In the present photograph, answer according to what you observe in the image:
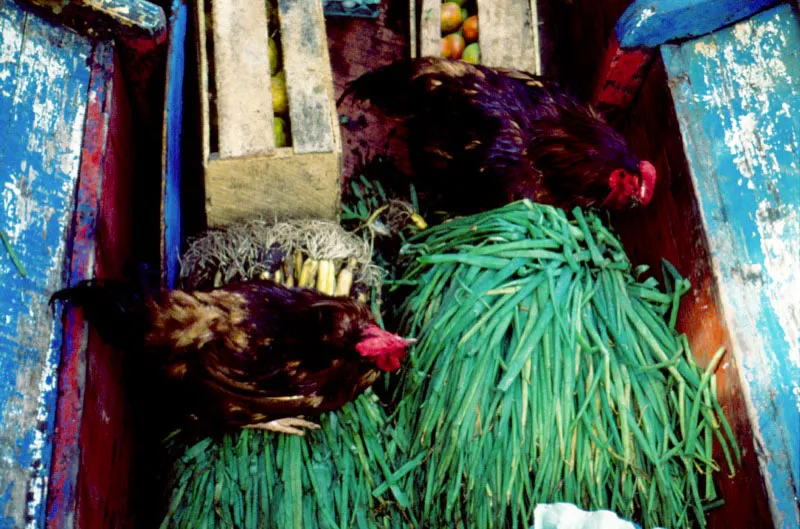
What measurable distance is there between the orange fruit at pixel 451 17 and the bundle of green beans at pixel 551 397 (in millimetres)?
A: 1083

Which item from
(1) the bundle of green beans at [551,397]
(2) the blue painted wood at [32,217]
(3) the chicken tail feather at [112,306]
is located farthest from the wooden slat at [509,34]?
(3) the chicken tail feather at [112,306]

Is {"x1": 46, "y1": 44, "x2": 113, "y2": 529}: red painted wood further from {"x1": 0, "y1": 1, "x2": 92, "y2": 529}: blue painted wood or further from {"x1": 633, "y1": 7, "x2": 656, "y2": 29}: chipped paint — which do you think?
{"x1": 633, "y1": 7, "x2": 656, "y2": 29}: chipped paint

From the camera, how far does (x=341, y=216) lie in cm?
241

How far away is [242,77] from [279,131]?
0.18m

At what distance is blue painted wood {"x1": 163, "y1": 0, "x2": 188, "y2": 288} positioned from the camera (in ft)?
7.04

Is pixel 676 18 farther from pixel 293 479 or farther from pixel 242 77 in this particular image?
pixel 293 479

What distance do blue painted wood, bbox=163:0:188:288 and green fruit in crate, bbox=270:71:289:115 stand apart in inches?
13.2

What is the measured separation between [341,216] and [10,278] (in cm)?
108

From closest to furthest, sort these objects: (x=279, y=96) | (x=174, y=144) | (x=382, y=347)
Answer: (x=382, y=347)
(x=279, y=96)
(x=174, y=144)

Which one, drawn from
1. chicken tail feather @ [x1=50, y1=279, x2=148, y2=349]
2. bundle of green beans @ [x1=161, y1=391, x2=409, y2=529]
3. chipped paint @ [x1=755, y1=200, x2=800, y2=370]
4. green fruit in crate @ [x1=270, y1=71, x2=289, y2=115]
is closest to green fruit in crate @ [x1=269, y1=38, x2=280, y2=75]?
green fruit in crate @ [x1=270, y1=71, x2=289, y2=115]

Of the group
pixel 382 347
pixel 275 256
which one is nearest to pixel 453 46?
pixel 275 256

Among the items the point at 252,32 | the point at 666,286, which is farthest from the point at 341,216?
the point at 666,286

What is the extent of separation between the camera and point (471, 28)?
2.71 metres

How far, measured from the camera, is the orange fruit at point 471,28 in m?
2.71
